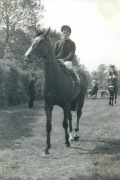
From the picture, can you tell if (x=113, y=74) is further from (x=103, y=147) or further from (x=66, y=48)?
(x=103, y=147)

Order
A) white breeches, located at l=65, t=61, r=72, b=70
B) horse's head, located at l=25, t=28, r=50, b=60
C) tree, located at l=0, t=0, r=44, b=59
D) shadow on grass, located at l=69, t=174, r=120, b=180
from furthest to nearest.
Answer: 1. tree, located at l=0, t=0, r=44, b=59
2. white breeches, located at l=65, t=61, r=72, b=70
3. horse's head, located at l=25, t=28, r=50, b=60
4. shadow on grass, located at l=69, t=174, r=120, b=180

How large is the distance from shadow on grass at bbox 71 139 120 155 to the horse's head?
107 inches

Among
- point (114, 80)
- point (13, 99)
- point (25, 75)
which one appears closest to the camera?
point (114, 80)

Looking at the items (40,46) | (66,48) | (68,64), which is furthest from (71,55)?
(40,46)

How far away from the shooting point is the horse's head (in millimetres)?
7346

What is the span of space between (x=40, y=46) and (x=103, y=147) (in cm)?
324

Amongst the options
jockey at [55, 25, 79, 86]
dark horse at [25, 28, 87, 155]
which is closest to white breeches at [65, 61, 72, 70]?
jockey at [55, 25, 79, 86]

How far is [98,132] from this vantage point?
36.4ft

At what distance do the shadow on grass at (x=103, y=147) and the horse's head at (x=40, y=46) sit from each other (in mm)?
2706

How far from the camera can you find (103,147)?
8.60 m

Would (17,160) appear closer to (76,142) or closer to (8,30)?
(76,142)

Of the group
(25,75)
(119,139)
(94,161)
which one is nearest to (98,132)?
(119,139)

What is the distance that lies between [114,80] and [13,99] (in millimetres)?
7510

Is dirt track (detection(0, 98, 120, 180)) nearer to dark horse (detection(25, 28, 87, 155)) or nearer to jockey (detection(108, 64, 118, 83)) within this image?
dark horse (detection(25, 28, 87, 155))
